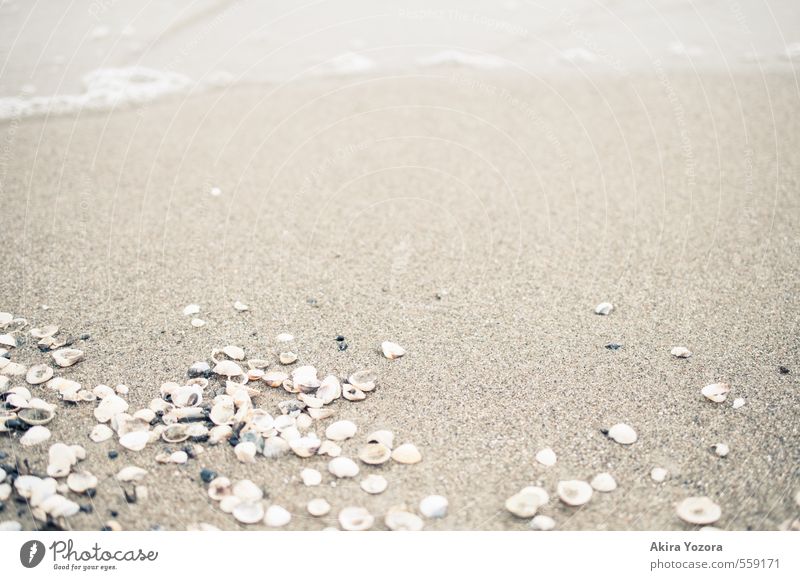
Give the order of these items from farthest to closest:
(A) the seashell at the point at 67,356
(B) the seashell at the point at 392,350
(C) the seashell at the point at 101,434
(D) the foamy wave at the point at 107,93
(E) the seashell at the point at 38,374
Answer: (D) the foamy wave at the point at 107,93, (B) the seashell at the point at 392,350, (A) the seashell at the point at 67,356, (E) the seashell at the point at 38,374, (C) the seashell at the point at 101,434

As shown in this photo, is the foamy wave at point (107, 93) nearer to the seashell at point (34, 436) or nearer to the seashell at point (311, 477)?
the seashell at point (34, 436)

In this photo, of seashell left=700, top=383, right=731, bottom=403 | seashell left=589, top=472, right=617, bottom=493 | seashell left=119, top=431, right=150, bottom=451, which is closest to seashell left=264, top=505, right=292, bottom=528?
seashell left=119, top=431, right=150, bottom=451

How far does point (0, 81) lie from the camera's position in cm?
642

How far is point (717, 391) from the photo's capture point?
3096 millimetres

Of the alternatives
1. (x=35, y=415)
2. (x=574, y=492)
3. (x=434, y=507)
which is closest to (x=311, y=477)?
(x=434, y=507)

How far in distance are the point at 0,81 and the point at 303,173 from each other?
137 inches

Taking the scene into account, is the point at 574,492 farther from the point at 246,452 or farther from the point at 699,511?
the point at 246,452

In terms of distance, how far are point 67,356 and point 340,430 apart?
147cm

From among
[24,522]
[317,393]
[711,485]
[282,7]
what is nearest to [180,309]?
[317,393]

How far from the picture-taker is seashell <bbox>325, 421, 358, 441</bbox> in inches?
116

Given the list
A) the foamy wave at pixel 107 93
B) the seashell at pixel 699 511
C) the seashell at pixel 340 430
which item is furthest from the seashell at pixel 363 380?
the foamy wave at pixel 107 93

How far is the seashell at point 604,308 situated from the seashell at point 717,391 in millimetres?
714

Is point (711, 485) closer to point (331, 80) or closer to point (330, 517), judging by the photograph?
point (330, 517)

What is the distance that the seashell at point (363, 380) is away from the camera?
3.21 meters
